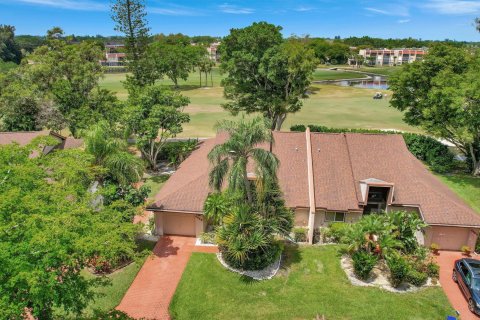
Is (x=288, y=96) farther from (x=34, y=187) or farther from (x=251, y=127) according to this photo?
(x=34, y=187)

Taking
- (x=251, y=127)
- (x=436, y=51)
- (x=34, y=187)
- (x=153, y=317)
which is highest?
(x=436, y=51)

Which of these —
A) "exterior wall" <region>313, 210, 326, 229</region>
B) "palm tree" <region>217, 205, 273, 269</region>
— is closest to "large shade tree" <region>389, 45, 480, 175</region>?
"exterior wall" <region>313, 210, 326, 229</region>

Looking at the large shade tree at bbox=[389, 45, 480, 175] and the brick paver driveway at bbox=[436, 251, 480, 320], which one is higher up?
the large shade tree at bbox=[389, 45, 480, 175]

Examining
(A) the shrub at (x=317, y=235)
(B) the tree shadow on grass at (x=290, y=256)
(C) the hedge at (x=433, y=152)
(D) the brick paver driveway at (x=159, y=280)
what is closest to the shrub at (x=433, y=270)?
(A) the shrub at (x=317, y=235)

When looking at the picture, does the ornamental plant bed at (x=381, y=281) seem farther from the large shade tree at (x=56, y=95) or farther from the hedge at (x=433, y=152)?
the large shade tree at (x=56, y=95)

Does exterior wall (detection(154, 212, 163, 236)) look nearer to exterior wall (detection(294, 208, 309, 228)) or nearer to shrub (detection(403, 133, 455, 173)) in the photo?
exterior wall (detection(294, 208, 309, 228))

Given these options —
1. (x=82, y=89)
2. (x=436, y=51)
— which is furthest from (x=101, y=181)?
(x=436, y=51)
